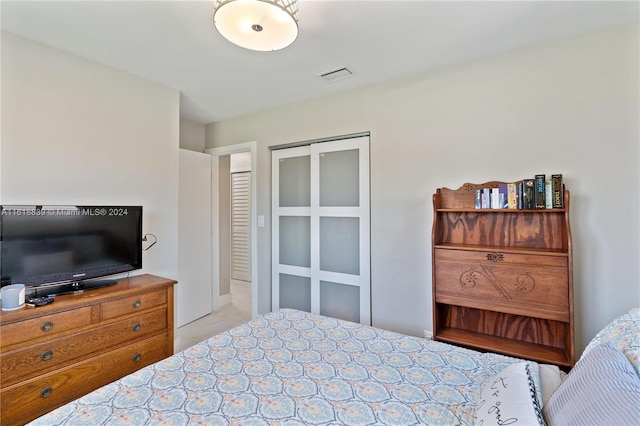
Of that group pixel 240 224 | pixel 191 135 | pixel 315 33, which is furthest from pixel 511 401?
pixel 240 224

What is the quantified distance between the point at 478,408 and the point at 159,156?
9.89 feet

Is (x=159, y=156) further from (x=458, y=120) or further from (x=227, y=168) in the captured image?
(x=458, y=120)

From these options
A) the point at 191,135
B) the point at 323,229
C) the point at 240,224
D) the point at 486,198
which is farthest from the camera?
the point at 240,224

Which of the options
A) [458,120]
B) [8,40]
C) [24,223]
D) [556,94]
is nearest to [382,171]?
[458,120]

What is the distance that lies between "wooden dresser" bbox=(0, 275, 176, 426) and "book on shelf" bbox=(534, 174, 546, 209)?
109 inches

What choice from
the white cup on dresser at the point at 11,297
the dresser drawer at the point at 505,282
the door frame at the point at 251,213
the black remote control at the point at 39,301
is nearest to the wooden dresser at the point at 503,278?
the dresser drawer at the point at 505,282

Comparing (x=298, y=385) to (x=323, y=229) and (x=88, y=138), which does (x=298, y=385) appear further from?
(x=88, y=138)

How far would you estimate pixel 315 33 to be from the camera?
2.00 metres

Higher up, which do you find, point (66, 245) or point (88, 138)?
point (88, 138)

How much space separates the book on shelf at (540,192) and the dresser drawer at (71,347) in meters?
2.86

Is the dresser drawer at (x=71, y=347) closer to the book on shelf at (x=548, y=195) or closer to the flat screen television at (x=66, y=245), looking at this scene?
the flat screen television at (x=66, y=245)

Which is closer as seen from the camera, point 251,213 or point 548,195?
point 548,195

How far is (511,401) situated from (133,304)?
235 centimetres

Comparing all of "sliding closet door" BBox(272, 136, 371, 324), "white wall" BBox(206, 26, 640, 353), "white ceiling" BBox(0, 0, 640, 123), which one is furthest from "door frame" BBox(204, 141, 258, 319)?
"white ceiling" BBox(0, 0, 640, 123)
